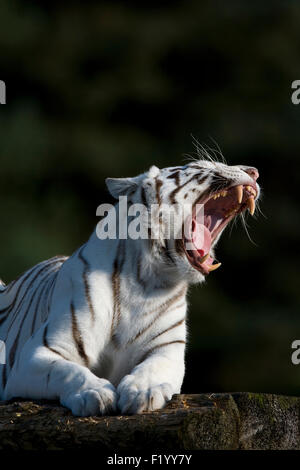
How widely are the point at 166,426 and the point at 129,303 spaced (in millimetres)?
595

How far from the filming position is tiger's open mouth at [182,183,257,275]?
234 cm

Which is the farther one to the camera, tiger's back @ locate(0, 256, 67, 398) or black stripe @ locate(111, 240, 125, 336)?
tiger's back @ locate(0, 256, 67, 398)

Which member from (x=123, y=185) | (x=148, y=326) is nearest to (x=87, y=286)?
(x=148, y=326)

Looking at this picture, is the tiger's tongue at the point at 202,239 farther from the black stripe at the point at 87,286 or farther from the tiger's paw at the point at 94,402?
the tiger's paw at the point at 94,402

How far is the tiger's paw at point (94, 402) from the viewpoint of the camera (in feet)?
6.16

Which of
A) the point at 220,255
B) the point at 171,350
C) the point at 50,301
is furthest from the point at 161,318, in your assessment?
the point at 220,255

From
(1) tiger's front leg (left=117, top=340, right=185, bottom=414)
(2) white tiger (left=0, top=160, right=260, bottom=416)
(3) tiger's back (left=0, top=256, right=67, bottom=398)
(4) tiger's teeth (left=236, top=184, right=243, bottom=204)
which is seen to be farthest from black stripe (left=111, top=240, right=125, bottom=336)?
(4) tiger's teeth (left=236, top=184, right=243, bottom=204)

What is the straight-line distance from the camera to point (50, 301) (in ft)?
8.01

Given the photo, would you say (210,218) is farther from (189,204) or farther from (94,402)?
(94,402)

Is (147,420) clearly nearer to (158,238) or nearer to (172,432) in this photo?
(172,432)

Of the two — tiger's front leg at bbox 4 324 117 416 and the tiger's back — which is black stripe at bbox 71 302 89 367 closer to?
tiger's front leg at bbox 4 324 117 416

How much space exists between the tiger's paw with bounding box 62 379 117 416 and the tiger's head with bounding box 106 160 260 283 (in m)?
0.50

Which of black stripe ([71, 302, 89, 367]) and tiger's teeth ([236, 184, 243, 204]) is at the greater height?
tiger's teeth ([236, 184, 243, 204])

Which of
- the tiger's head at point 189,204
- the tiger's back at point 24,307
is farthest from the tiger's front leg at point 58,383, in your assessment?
the tiger's head at point 189,204
